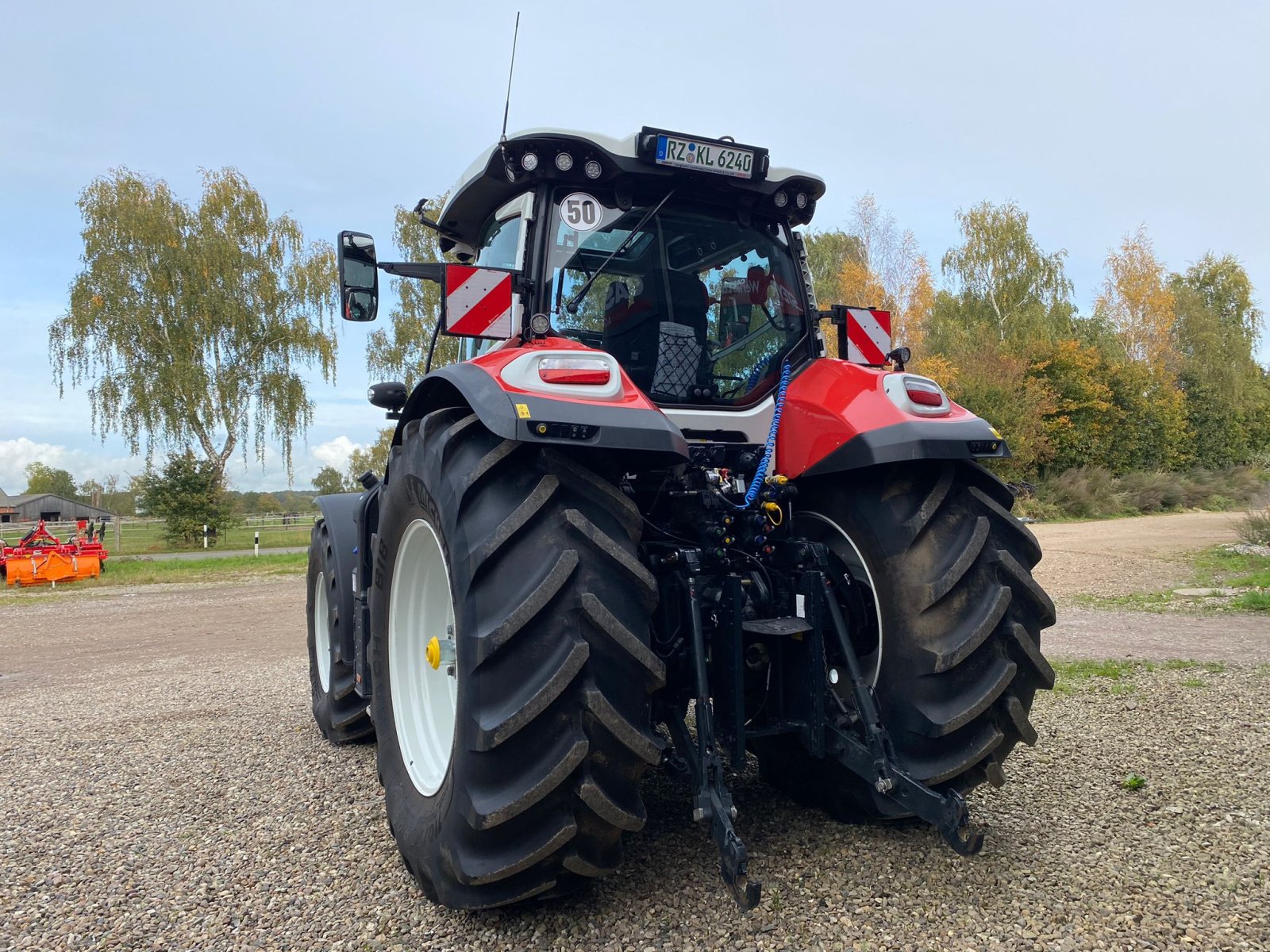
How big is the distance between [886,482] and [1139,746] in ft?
7.38

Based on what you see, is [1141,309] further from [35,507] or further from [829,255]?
[35,507]

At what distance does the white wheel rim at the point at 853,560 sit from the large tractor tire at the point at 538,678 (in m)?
0.83

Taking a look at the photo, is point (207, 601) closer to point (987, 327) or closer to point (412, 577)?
point (412, 577)

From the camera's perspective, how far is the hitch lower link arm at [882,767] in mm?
2221

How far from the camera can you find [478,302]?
296cm

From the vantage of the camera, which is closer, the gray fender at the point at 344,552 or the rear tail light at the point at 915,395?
the rear tail light at the point at 915,395

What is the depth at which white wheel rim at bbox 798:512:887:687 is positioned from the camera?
2637 millimetres

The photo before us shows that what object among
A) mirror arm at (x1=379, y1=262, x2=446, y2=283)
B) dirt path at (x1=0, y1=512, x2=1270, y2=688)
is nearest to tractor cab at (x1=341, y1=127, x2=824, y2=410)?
mirror arm at (x1=379, y1=262, x2=446, y2=283)

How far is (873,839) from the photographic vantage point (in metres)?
2.79

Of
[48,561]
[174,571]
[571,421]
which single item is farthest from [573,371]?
[174,571]

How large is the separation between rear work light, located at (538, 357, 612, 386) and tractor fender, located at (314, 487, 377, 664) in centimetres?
180

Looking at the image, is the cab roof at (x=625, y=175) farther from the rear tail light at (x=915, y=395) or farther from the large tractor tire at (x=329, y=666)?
the large tractor tire at (x=329, y=666)

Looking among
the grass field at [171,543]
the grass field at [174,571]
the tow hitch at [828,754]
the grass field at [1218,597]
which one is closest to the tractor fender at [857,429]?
the tow hitch at [828,754]

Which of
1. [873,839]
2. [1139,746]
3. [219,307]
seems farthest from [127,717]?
[219,307]
